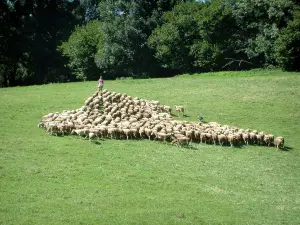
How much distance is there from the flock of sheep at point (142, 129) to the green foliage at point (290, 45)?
21.0 meters

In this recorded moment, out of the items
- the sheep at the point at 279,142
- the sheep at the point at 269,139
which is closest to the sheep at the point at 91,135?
the sheep at the point at 269,139

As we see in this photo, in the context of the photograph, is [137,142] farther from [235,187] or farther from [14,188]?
[14,188]

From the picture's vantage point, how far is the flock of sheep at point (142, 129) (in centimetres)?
2514

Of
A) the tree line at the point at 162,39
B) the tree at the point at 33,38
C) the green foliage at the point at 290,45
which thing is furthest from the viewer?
the tree at the point at 33,38

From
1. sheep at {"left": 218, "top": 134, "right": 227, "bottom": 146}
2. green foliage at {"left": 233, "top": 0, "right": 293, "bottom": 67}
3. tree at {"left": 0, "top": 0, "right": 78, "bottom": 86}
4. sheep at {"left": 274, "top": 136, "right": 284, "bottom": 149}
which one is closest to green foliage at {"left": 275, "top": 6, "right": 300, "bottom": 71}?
green foliage at {"left": 233, "top": 0, "right": 293, "bottom": 67}

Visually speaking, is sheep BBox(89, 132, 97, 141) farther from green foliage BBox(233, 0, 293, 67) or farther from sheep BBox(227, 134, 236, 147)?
green foliage BBox(233, 0, 293, 67)

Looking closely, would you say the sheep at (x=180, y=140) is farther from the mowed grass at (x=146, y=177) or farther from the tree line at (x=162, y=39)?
the tree line at (x=162, y=39)

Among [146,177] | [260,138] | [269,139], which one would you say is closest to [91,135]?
[146,177]

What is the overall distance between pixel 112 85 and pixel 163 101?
9.37 meters

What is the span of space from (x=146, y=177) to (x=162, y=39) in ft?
117

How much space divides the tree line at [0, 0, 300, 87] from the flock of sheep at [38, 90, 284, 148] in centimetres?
2179

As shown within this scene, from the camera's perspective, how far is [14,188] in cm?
1695

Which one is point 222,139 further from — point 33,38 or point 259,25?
point 33,38

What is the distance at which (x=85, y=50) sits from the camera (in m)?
57.4
